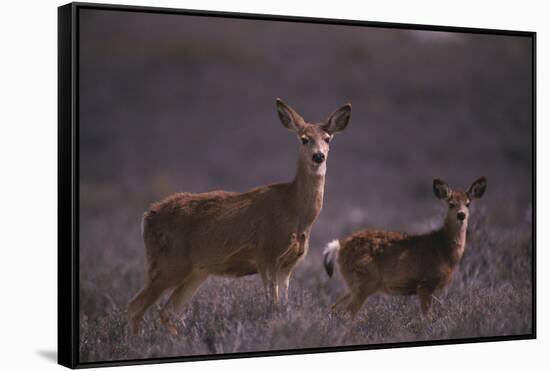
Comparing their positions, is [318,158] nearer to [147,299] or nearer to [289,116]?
[289,116]

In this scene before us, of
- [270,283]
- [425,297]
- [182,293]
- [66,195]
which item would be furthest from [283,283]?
[66,195]

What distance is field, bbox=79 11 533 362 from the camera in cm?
1027

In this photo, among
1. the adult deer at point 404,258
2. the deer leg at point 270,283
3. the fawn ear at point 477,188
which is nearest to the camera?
the deer leg at point 270,283

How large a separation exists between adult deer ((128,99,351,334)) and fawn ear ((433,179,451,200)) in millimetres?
1308

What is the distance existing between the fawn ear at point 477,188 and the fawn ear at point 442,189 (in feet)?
0.65

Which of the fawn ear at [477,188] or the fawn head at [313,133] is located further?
the fawn ear at [477,188]

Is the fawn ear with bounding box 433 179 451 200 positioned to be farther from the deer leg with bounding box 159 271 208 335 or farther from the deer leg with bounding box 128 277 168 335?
the deer leg with bounding box 128 277 168 335

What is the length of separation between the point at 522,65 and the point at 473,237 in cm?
190

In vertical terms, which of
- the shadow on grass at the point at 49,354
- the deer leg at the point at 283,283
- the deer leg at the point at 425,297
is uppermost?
the deer leg at the point at 283,283

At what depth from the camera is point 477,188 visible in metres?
11.0

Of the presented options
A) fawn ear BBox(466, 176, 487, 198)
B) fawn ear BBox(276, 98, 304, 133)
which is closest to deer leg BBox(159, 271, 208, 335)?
fawn ear BBox(276, 98, 304, 133)

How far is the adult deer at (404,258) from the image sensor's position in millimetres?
10664

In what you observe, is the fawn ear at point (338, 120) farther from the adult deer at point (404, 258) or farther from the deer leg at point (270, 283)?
the deer leg at point (270, 283)

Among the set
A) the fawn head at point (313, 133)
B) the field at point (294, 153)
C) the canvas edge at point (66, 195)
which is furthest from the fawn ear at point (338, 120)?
the canvas edge at point (66, 195)
